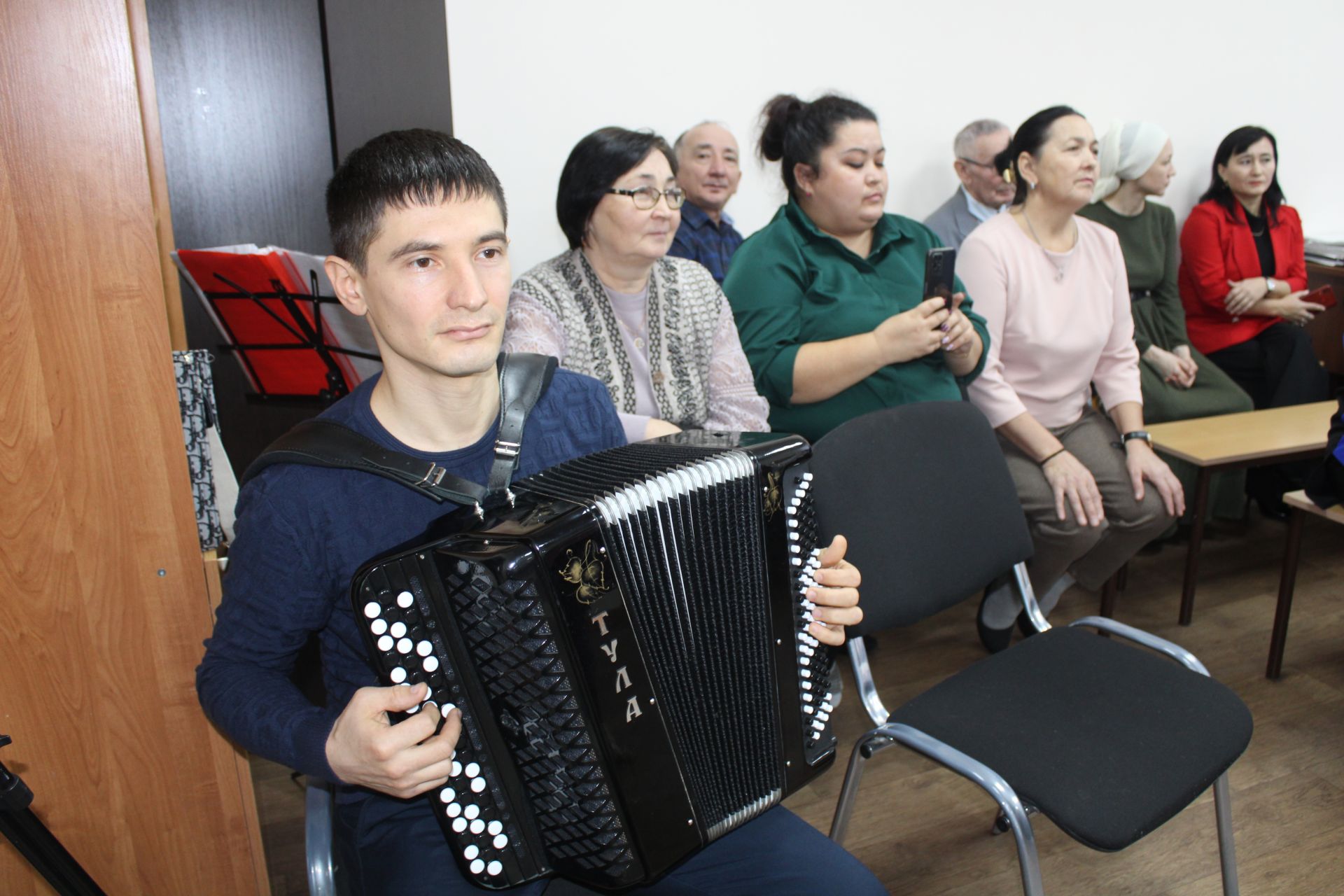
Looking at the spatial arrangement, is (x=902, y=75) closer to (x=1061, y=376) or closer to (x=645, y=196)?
(x=1061, y=376)

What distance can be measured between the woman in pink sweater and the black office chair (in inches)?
23.5

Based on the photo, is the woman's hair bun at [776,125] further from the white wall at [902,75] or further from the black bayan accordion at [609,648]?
the black bayan accordion at [609,648]

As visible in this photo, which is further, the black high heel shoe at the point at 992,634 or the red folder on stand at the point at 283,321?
the black high heel shoe at the point at 992,634

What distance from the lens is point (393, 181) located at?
103 centimetres

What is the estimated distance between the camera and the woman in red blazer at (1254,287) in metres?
3.33

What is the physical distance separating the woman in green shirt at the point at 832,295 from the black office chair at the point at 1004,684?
45cm

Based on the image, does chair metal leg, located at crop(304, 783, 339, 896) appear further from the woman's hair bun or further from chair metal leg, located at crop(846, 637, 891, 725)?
the woman's hair bun

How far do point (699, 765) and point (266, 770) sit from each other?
57.4 inches

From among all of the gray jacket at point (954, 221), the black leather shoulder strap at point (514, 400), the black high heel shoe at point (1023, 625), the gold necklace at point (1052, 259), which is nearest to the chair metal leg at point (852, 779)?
the black leather shoulder strap at point (514, 400)

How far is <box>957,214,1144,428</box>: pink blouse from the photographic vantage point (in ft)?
7.29

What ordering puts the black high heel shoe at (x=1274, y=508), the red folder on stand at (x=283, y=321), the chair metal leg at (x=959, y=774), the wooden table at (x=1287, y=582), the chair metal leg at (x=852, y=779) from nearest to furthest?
the chair metal leg at (x=959, y=774), the chair metal leg at (x=852, y=779), the red folder on stand at (x=283, y=321), the wooden table at (x=1287, y=582), the black high heel shoe at (x=1274, y=508)

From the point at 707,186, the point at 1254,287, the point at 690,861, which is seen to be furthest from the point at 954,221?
the point at 690,861

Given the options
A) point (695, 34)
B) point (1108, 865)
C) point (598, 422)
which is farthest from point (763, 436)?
point (695, 34)

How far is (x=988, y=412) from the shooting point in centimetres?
218
